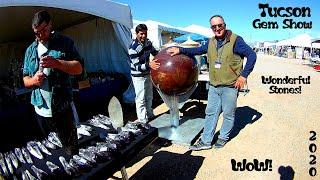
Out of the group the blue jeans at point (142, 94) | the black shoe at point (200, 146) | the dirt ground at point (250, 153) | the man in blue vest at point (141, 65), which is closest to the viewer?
the dirt ground at point (250, 153)

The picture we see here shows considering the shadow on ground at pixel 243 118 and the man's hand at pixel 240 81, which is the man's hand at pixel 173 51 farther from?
the shadow on ground at pixel 243 118

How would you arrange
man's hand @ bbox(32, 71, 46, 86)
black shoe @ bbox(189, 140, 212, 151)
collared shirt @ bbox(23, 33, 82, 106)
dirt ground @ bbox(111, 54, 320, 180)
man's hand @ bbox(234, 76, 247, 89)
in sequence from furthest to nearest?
black shoe @ bbox(189, 140, 212, 151) → man's hand @ bbox(234, 76, 247, 89) → dirt ground @ bbox(111, 54, 320, 180) → collared shirt @ bbox(23, 33, 82, 106) → man's hand @ bbox(32, 71, 46, 86)

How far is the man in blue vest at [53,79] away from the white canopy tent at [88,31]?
3298 mm

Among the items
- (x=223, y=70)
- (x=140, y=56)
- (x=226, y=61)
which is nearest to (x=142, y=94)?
(x=140, y=56)

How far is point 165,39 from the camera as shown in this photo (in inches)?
912

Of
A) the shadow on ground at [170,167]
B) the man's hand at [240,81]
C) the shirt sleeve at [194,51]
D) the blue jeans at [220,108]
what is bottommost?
the shadow on ground at [170,167]

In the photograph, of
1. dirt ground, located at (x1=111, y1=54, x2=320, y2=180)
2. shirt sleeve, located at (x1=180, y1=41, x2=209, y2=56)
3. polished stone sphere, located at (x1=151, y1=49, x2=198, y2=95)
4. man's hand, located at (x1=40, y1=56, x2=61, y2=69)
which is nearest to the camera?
man's hand, located at (x1=40, y1=56, x2=61, y2=69)

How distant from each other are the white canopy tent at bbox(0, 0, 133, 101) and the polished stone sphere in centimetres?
251

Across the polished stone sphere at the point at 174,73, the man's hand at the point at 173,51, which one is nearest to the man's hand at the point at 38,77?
the polished stone sphere at the point at 174,73

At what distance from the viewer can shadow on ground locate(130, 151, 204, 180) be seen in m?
4.81

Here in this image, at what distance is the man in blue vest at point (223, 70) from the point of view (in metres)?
5.34

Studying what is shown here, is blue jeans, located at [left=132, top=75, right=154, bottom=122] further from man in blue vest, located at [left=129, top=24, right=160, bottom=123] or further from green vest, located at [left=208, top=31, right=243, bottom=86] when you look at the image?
green vest, located at [left=208, top=31, right=243, bottom=86]

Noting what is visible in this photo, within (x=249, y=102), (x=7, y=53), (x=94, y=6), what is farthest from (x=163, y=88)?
(x=7, y=53)

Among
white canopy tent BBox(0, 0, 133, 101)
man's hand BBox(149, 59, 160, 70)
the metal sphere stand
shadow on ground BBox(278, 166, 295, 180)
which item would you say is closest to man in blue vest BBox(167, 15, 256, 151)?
man's hand BBox(149, 59, 160, 70)
